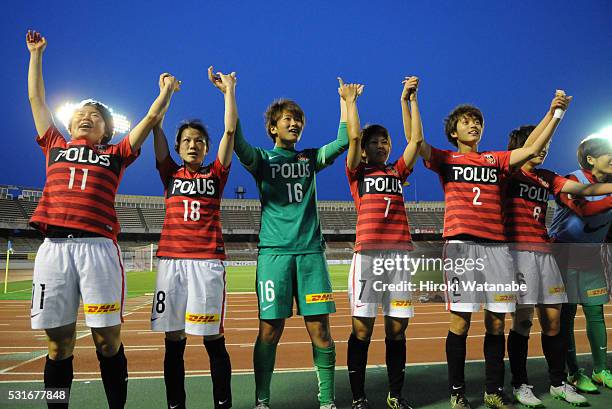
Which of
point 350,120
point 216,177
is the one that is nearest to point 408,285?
point 350,120

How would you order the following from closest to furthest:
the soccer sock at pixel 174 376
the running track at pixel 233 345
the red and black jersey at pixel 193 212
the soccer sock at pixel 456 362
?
the soccer sock at pixel 174 376 → the red and black jersey at pixel 193 212 → the soccer sock at pixel 456 362 → the running track at pixel 233 345

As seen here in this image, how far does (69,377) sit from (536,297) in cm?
342

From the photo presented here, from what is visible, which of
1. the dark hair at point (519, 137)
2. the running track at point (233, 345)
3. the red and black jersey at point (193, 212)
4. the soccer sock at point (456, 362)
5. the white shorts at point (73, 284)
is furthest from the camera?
the running track at point (233, 345)

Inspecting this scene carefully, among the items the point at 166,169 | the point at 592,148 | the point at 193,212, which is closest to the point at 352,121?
the point at 193,212

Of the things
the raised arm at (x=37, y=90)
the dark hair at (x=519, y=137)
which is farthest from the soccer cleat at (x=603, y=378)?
the raised arm at (x=37, y=90)

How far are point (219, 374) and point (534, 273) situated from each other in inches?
99.4

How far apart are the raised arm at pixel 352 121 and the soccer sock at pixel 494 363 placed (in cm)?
172

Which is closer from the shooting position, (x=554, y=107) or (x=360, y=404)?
(x=360, y=404)

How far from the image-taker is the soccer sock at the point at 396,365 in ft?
11.0

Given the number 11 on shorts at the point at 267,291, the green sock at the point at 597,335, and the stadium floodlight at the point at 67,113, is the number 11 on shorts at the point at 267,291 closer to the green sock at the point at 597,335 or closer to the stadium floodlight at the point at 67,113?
the stadium floodlight at the point at 67,113

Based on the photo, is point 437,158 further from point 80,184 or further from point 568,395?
point 80,184

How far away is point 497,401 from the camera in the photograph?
3.27m

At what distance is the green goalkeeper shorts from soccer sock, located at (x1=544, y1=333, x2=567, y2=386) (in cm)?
186

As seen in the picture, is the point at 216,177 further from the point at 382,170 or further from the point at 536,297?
the point at 536,297
